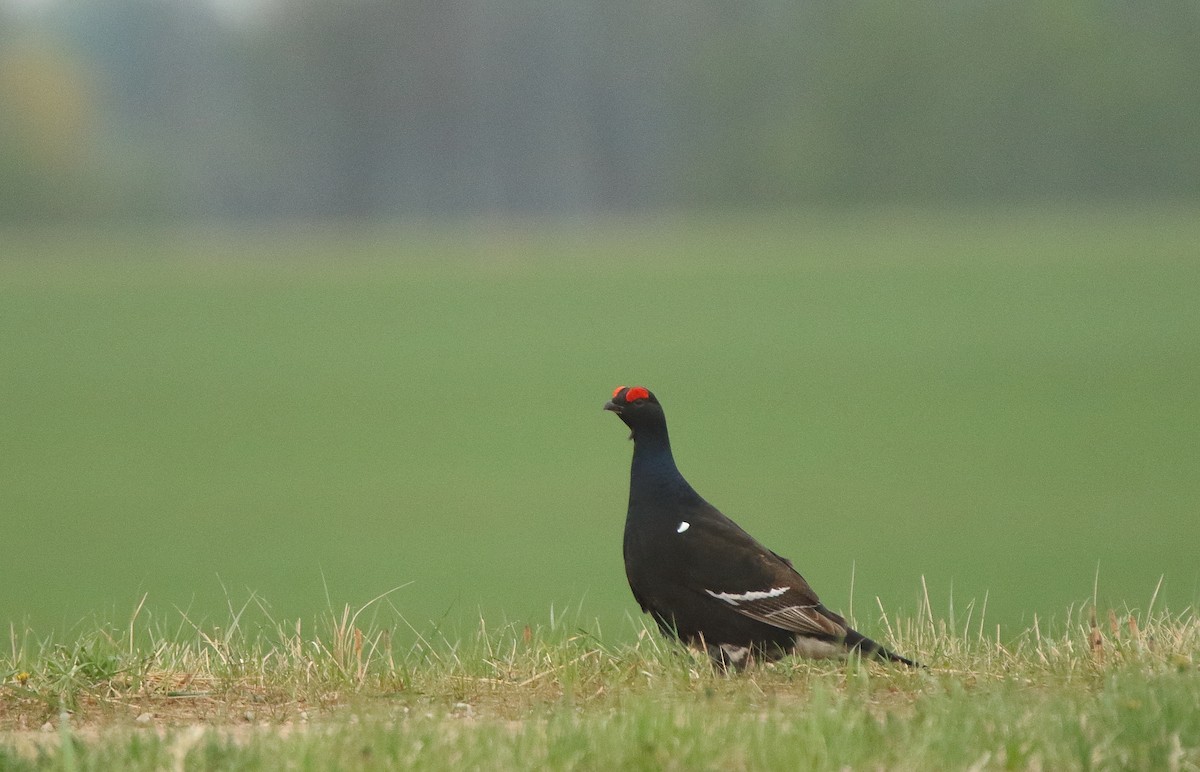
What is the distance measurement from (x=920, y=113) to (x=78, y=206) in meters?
59.1

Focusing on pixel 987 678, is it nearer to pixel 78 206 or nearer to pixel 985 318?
pixel 985 318

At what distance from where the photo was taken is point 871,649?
22.5 ft

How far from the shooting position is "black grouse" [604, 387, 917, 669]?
278 inches

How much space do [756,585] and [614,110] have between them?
113 metres

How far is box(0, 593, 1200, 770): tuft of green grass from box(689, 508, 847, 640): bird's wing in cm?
24

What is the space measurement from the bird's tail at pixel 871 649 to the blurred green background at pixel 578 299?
2.11m

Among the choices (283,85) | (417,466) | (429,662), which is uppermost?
(283,85)

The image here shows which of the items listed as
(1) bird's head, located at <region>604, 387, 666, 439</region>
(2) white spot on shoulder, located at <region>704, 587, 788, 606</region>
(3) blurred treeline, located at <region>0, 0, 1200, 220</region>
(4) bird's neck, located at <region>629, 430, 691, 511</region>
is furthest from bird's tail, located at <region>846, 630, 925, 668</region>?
(3) blurred treeline, located at <region>0, 0, 1200, 220</region>

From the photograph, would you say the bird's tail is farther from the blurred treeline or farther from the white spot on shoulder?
the blurred treeline

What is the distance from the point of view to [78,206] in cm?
11138

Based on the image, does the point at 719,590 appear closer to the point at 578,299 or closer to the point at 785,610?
the point at 785,610

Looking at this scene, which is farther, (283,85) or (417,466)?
(283,85)

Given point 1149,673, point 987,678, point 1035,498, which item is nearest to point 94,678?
point 987,678

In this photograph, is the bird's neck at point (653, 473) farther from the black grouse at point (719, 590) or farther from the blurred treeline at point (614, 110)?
the blurred treeline at point (614, 110)
